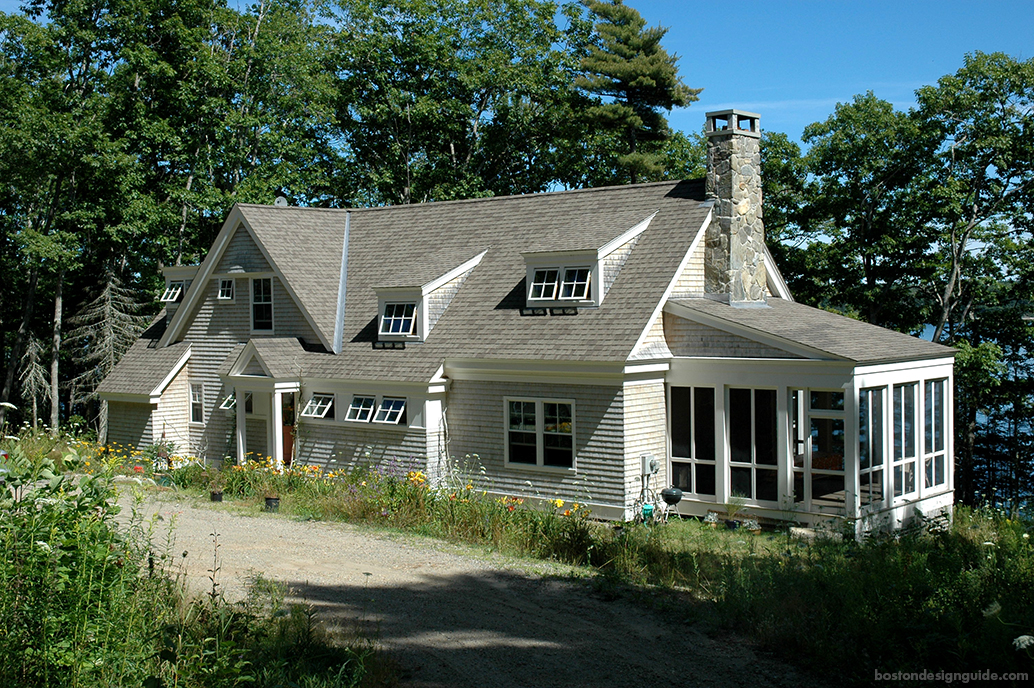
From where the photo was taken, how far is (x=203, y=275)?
23.1 m

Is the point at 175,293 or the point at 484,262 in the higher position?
the point at 484,262

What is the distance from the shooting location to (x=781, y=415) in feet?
52.1

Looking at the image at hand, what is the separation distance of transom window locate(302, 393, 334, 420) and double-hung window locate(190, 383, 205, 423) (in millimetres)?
3991

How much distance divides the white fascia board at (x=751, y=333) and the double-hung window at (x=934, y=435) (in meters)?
3.27

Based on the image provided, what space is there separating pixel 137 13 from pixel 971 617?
31983 millimetres

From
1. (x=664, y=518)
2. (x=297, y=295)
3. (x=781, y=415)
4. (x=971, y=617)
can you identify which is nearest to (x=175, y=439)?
(x=297, y=295)

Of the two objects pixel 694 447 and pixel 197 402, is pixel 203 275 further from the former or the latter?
pixel 694 447

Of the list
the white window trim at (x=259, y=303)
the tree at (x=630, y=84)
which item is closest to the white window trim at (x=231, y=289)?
the white window trim at (x=259, y=303)

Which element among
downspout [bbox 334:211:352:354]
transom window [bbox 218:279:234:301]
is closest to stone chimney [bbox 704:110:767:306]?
downspout [bbox 334:211:352:354]

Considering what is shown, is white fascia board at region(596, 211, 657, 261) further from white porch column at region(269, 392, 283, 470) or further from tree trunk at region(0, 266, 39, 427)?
tree trunk at region(0, 266, 39, 427)

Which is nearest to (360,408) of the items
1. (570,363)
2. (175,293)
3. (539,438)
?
(539,438)

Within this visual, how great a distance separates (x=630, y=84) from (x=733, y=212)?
2220 cm

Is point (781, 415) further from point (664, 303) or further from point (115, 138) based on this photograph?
point (115, 138)

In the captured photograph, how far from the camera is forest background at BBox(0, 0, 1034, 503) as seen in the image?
2847 centimetres
